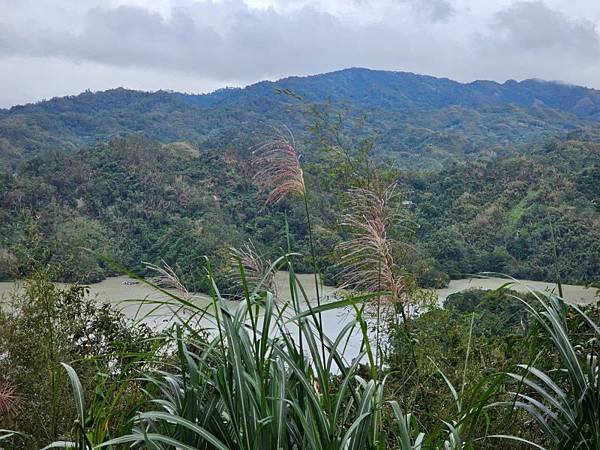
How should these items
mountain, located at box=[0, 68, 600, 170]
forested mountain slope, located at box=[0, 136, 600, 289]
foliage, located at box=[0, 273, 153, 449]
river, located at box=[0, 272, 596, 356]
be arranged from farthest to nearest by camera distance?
mountain, located at box=[0, 68, 600, 170], forested mountain slope, located at box=[0, 136, 600, 289], foliage, located at box=[0, 273, 153, 449], river, located at box=[0, 272, 596, 356]

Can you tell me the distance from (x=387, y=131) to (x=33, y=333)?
33.5m

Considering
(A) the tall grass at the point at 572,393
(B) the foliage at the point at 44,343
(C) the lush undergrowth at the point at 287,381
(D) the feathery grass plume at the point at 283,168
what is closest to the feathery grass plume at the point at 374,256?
(C) the lush undergrowth at the point at 287,381

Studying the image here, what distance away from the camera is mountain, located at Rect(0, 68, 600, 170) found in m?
32.3

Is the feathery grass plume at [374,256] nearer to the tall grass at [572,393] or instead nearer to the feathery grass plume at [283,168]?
the feathery grass plume at [283,168]

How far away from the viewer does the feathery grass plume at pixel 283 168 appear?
1191 millimetres

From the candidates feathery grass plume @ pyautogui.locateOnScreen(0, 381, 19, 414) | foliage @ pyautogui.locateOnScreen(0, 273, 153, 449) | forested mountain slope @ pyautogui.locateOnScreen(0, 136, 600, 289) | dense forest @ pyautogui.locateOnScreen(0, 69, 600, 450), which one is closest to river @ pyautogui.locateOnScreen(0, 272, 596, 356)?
dense forest @ pyautogui.locateOnScreen(0, 69, 600, 450)

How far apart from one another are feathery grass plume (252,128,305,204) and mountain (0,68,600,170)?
2031 centimetres

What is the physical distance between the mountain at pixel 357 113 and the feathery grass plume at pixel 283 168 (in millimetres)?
20314

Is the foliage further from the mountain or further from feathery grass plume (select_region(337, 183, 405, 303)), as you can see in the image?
the mountain

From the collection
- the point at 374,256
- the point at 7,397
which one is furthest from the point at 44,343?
the point at 374,256

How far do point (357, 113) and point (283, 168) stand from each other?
2449cm

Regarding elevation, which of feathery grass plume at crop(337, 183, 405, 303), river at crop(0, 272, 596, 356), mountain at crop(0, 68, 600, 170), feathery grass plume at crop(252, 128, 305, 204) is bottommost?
river at crop(0, 272, 596, 356)

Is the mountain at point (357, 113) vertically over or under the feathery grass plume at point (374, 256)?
over

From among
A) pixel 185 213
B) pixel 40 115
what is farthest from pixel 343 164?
pixel 40 115
